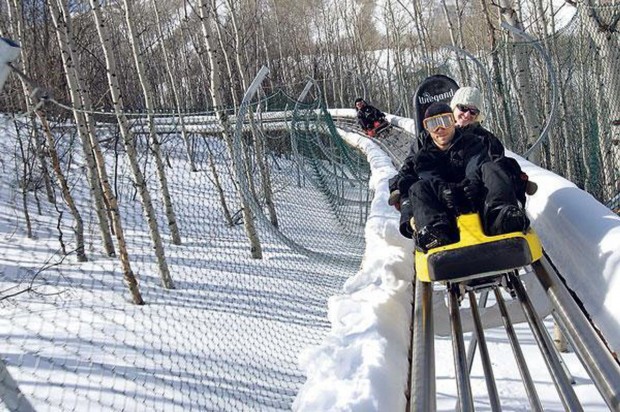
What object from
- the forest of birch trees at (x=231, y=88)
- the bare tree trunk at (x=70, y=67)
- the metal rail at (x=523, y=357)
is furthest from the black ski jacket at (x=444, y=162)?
the bare tree trunk at (x=70, y=67)

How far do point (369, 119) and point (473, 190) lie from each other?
771cm

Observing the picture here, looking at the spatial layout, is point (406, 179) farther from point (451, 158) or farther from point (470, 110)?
point (470, 110)

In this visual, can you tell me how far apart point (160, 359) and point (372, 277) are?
8.78ft

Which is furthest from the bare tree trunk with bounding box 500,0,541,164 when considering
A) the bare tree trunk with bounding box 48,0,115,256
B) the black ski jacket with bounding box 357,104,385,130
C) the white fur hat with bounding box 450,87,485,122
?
the bare tree trunk with bounding box 48,0,115,256

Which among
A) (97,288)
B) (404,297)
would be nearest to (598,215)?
(404,297)

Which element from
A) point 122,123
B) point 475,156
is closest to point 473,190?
point 475,156

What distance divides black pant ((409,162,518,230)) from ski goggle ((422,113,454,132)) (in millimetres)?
408

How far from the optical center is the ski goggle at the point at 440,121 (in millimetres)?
2836

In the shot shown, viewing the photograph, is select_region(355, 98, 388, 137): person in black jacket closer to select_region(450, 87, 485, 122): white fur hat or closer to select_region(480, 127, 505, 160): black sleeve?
select_region(450, 87, 485, 122): white fur hat

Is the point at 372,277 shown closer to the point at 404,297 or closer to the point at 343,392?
the point at 404,297

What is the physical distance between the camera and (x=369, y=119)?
998 cm

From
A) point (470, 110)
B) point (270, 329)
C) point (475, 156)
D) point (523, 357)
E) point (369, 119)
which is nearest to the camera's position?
point (523, 357)

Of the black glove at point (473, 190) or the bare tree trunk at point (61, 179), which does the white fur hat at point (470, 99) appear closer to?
the black glove at point (473, 190)

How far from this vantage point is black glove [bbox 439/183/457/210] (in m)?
2.38
